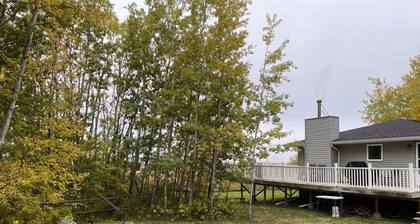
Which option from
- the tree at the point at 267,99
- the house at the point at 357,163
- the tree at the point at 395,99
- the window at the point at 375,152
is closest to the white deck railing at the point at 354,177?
the house at the point at 357,163

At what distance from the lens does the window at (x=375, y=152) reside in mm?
14789

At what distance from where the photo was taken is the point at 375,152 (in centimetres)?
1499

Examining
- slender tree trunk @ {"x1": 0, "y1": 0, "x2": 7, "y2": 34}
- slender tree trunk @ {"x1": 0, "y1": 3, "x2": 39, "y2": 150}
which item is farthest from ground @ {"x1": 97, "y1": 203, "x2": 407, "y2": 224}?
slender tree trunk @ {"x1": 0, "y1": 0, "x2": 7, "y2": 34}

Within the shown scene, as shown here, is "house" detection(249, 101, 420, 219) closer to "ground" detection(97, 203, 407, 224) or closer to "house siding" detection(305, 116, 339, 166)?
"house siding" detection(305, 116, 339, 166)

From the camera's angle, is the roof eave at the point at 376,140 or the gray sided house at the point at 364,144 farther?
the gray sided house at the point at 364,144

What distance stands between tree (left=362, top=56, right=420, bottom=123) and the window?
714 cm

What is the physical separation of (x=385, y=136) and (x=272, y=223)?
5.90 metres

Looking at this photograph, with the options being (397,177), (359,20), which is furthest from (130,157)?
(359,20)

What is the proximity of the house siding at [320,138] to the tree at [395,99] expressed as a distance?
287 inches

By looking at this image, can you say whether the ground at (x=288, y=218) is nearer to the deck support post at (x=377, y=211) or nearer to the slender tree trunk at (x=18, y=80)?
the deck support post at (x=377, y=211)

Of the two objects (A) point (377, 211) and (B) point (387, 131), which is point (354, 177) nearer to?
(A) point (377, 211)

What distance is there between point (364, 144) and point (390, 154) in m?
1.16

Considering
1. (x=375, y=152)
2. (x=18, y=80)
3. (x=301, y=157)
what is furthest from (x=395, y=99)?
(x=18, y=80)

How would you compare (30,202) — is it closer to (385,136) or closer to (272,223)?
(272,223)
